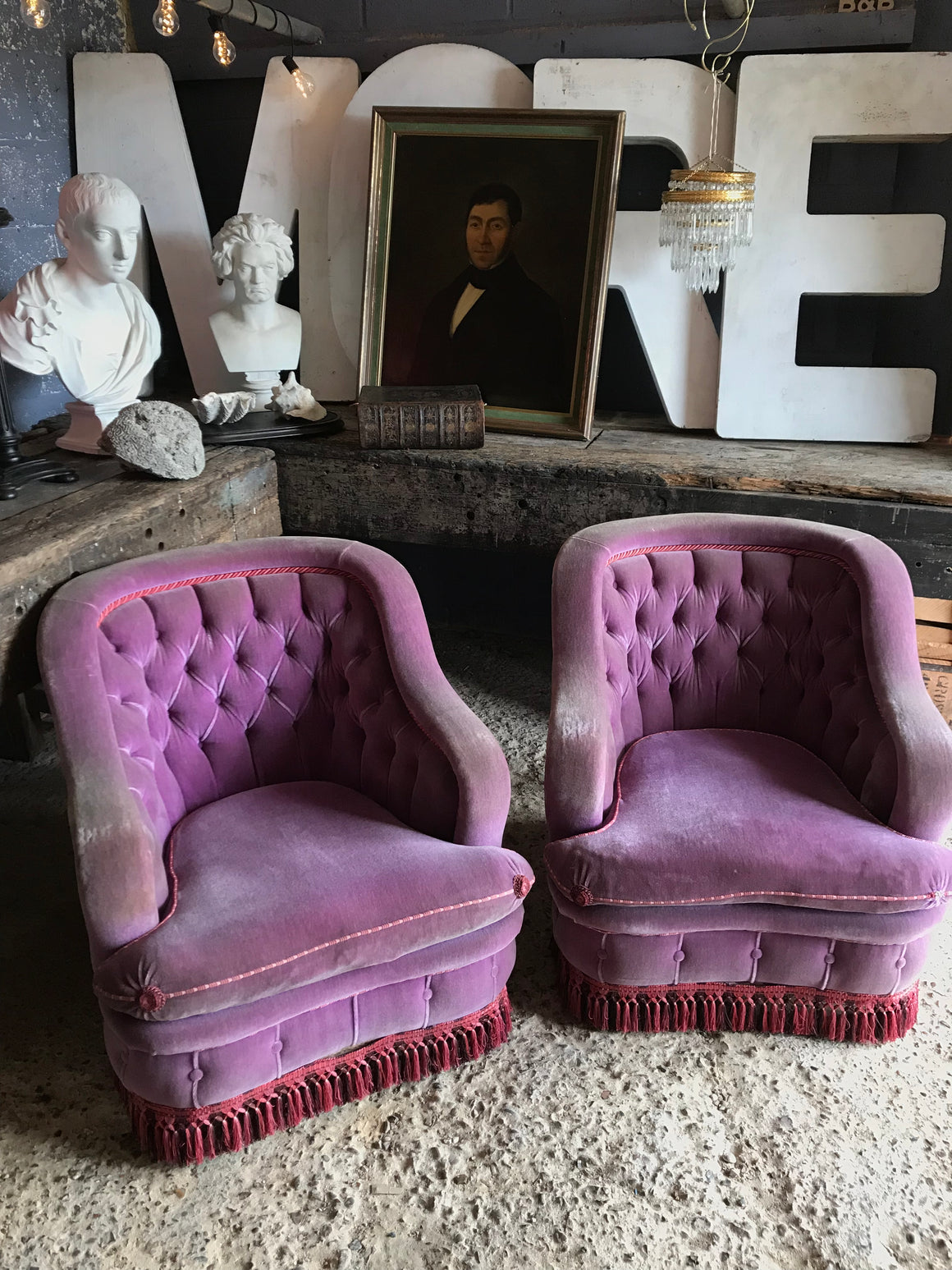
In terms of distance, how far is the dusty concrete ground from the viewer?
1683mm

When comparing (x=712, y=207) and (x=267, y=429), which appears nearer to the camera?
(x=712, y=207)

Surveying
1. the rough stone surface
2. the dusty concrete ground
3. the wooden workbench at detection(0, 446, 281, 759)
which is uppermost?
the rough stone surface

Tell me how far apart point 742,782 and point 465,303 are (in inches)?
75.9

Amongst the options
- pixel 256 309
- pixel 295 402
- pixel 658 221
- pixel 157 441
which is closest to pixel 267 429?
pixel 295 402

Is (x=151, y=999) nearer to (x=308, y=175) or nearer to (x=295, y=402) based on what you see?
(x=295, y=402)

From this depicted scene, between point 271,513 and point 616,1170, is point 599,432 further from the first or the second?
point 616,1170

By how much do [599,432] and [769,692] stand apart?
1.22m

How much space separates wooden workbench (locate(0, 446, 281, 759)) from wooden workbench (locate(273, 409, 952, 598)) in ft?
0.64

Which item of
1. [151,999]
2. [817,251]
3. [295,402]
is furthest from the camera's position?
[295,402]

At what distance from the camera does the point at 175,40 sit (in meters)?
3.52

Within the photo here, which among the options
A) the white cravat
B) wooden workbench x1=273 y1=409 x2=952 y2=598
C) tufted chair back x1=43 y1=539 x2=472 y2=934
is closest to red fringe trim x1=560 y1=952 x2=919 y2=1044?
tufted chair back x1=43 y1=539 x2=472 y2=934

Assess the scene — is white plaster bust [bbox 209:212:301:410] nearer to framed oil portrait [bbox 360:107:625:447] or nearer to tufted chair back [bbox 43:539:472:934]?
framed oil portrait [bbox 360:107:625:447]

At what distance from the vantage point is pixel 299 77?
10.9ft

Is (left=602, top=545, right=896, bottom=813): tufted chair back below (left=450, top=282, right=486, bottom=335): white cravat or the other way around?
below
